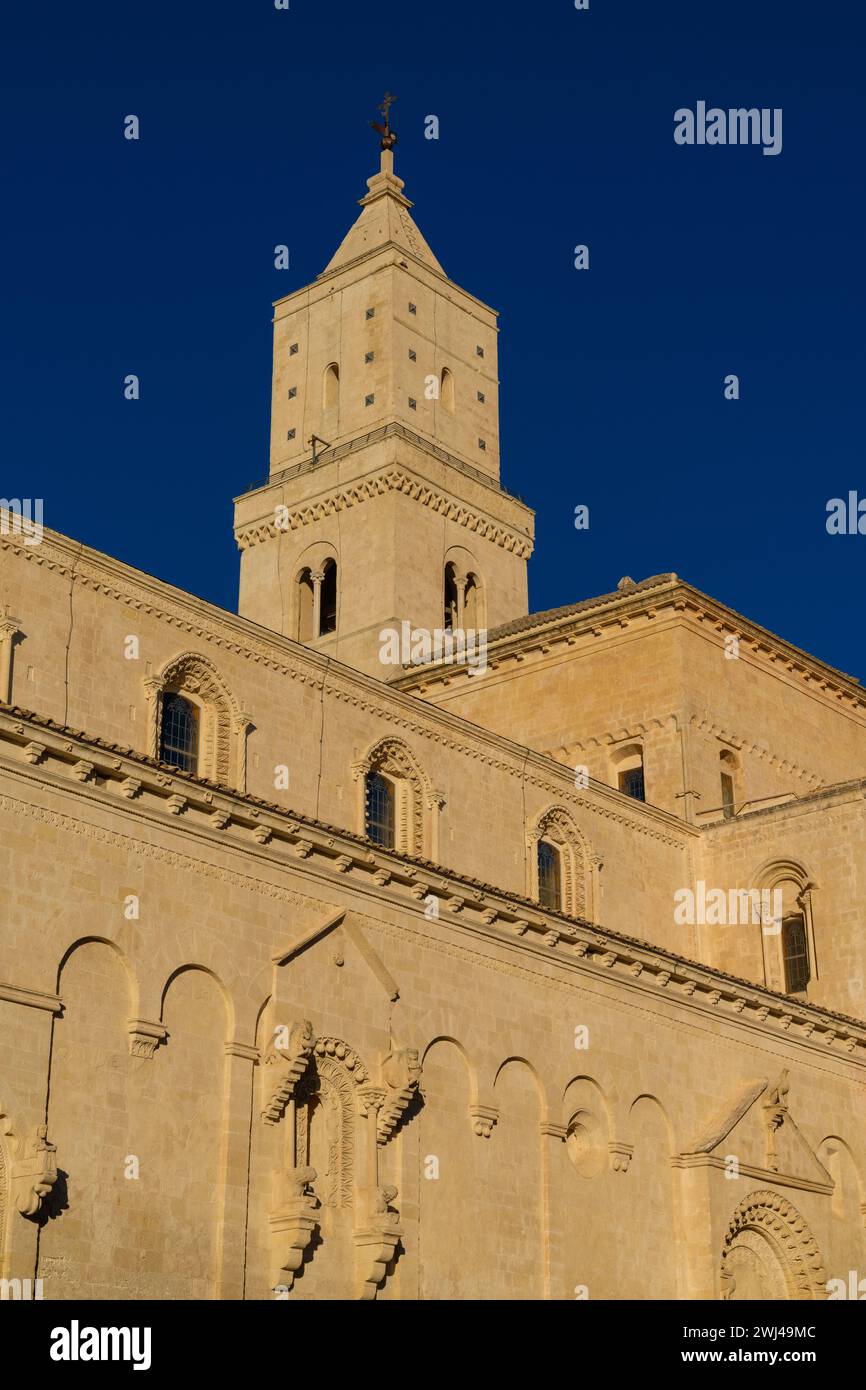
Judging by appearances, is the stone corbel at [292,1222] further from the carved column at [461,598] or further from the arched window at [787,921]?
the carved column at [461,598]

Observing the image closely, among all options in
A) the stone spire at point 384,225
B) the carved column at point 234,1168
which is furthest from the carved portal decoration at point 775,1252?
the stone spire at point 384,225

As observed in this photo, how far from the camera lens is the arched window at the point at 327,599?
5400 centimetres

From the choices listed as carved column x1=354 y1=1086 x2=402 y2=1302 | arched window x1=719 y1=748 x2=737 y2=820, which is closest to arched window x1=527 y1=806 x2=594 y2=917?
arched window x1=719 y1=748 x2=737 y2=820

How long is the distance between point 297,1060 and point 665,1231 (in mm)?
9186

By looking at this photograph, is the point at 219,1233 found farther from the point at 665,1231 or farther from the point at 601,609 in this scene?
the point at 601,609

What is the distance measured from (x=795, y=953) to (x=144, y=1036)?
18879 mm

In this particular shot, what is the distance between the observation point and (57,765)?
23891 mm

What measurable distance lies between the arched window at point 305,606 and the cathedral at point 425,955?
7.82m

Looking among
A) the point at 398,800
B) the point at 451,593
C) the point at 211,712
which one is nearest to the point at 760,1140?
the point at 398,800

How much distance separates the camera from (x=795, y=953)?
39031 mm

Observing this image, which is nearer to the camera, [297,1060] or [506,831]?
[297,1060]

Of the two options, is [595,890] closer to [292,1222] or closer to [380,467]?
[292,1222]
